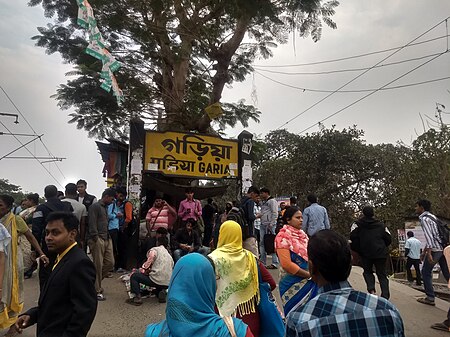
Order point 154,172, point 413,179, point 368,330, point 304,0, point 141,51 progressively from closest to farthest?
point 368,330 → point 304,0 → point 154,172 → point 141,51 → point 413,179

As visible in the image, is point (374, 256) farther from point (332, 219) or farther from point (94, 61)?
point (332, 219)

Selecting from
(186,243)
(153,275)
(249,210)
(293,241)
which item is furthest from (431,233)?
(153,275)

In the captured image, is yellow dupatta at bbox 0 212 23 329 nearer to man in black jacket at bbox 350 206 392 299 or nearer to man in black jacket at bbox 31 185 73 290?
man in black jacket at bbox 31 185 73 290

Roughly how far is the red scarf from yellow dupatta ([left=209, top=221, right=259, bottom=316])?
398 millimetres

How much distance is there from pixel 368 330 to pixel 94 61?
9654 millimetres

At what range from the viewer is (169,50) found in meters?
10.3

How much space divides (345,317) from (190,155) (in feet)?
26.0

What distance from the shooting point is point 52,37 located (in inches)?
388

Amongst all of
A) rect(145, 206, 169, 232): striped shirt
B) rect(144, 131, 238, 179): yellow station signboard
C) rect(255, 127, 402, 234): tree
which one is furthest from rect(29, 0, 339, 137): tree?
rect(255, 127, 402, 234): tree

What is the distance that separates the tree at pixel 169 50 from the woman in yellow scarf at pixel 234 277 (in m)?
5.10

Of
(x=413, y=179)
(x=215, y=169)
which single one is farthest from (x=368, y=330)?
(x=413, y=179)

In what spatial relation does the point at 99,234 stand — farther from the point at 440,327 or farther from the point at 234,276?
the point at 440,327

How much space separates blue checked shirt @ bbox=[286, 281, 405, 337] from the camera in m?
1.54

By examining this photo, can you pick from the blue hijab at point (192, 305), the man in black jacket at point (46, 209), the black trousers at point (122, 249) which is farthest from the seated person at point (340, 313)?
the black trousers at point (122, 249)
